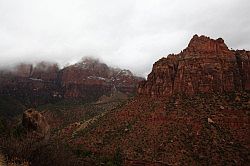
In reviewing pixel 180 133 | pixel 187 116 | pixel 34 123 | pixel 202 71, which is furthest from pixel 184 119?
pixel 34 123

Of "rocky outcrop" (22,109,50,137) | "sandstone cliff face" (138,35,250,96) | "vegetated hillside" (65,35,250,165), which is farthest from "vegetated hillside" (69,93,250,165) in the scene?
"rocky outcrop" (22,109,50,137)

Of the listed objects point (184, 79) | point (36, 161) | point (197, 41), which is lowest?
point (36, 161)

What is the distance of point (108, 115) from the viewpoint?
106 m

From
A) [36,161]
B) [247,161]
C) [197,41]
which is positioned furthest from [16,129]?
[197,41]

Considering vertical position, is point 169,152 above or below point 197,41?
below

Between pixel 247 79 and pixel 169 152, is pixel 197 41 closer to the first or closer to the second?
pixel 247 79

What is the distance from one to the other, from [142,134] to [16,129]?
46.5m

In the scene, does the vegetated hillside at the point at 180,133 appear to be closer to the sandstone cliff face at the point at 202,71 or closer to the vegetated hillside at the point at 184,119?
the vegetated hillside at the point at 184,119

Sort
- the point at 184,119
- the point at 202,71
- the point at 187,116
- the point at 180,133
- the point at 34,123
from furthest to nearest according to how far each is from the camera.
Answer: the point at 202,71, the point at 187,116, the point at 184,119, the point at 180,133, the point at 34,123

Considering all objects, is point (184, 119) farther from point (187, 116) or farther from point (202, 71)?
point (202, 71)

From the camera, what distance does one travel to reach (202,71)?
324 ft

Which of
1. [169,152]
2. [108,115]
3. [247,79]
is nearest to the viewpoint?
[169,152]

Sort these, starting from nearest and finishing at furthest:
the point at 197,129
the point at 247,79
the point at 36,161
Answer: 1. the point at 36,161
2. the point at 197,129
3. the point at 247,79

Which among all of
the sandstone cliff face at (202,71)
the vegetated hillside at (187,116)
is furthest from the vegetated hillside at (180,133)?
the sandstone cliff face at (202,71)
